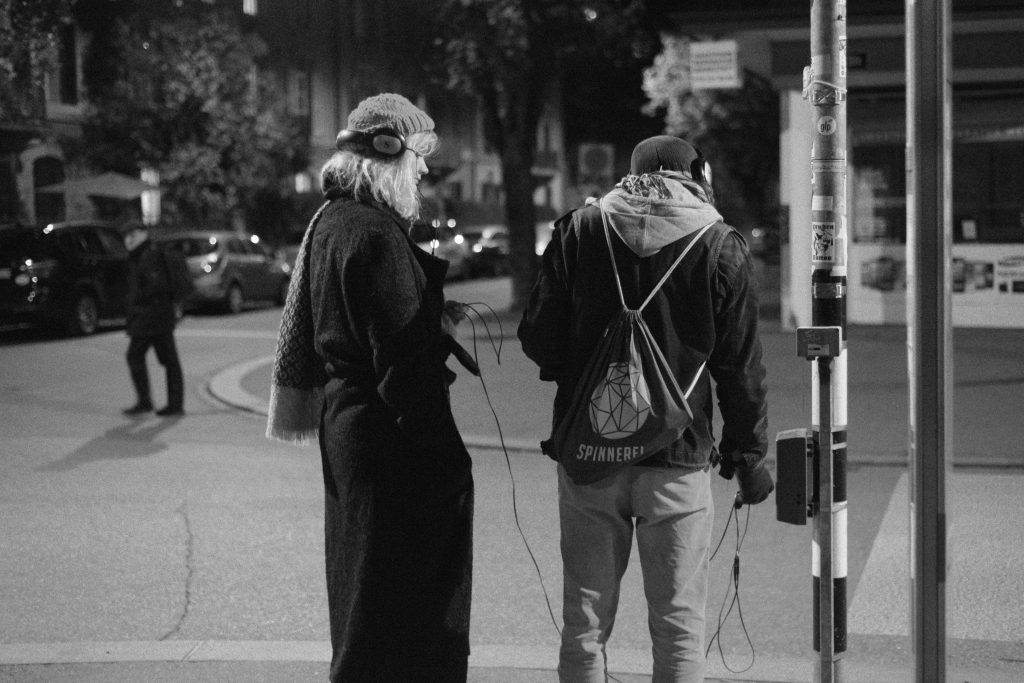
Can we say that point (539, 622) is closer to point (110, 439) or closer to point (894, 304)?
point (110, 439)

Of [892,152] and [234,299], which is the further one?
[234,299]

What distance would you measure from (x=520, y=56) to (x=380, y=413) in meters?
17.3

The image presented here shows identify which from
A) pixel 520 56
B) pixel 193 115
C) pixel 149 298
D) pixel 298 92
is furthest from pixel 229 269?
pixel 298 92

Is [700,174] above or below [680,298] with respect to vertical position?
above

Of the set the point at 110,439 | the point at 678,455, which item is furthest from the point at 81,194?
the point at 678,455

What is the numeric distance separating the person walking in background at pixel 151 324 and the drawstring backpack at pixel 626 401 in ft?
27.6

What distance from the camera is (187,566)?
6.43 meters

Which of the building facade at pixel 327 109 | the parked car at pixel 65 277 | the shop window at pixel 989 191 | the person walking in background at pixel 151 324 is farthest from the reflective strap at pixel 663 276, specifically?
the parked car at pixel 65 277

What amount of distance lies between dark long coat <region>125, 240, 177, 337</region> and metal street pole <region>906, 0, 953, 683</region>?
355 inches

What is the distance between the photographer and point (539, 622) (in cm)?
554

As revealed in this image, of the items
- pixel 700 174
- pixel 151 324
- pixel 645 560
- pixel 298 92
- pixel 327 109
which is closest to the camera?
pixel 645 560

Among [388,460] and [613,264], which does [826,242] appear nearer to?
[613,264]

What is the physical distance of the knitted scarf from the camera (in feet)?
12.4

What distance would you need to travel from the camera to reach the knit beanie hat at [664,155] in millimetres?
3787
